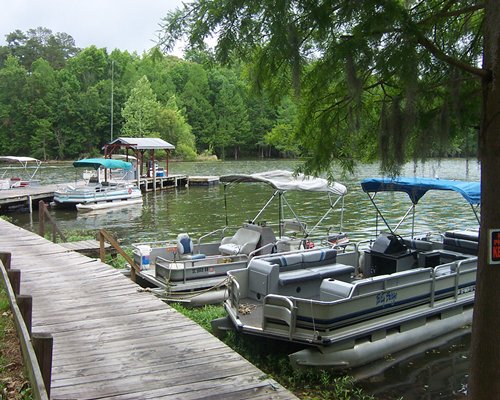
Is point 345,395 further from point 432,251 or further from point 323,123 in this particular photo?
point 432,251

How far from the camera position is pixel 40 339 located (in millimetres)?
3992

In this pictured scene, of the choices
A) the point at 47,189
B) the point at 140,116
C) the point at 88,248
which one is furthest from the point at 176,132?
the point at 88,248

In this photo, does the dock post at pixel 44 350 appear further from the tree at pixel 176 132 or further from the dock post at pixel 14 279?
the tree at pixel 176 132

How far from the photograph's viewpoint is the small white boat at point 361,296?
8031 millimetres

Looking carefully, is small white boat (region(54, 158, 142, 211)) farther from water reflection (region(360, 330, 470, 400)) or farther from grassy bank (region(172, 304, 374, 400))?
water reflection (region(360, 330, 470, 400))

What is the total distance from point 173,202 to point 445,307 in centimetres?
2825

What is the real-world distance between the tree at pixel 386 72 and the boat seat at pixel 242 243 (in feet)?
22.0

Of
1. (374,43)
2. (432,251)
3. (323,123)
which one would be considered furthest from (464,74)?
(432,251)

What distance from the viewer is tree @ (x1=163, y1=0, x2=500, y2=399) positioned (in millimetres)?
4301

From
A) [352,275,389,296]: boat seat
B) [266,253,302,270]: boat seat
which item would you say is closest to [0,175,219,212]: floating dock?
[266,253,302,270]: boat seat

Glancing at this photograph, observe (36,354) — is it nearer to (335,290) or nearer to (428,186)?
(335,290)

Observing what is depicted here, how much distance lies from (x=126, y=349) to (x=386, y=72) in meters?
4.41

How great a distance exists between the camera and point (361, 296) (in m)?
8.34

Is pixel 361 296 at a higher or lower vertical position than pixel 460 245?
lower
